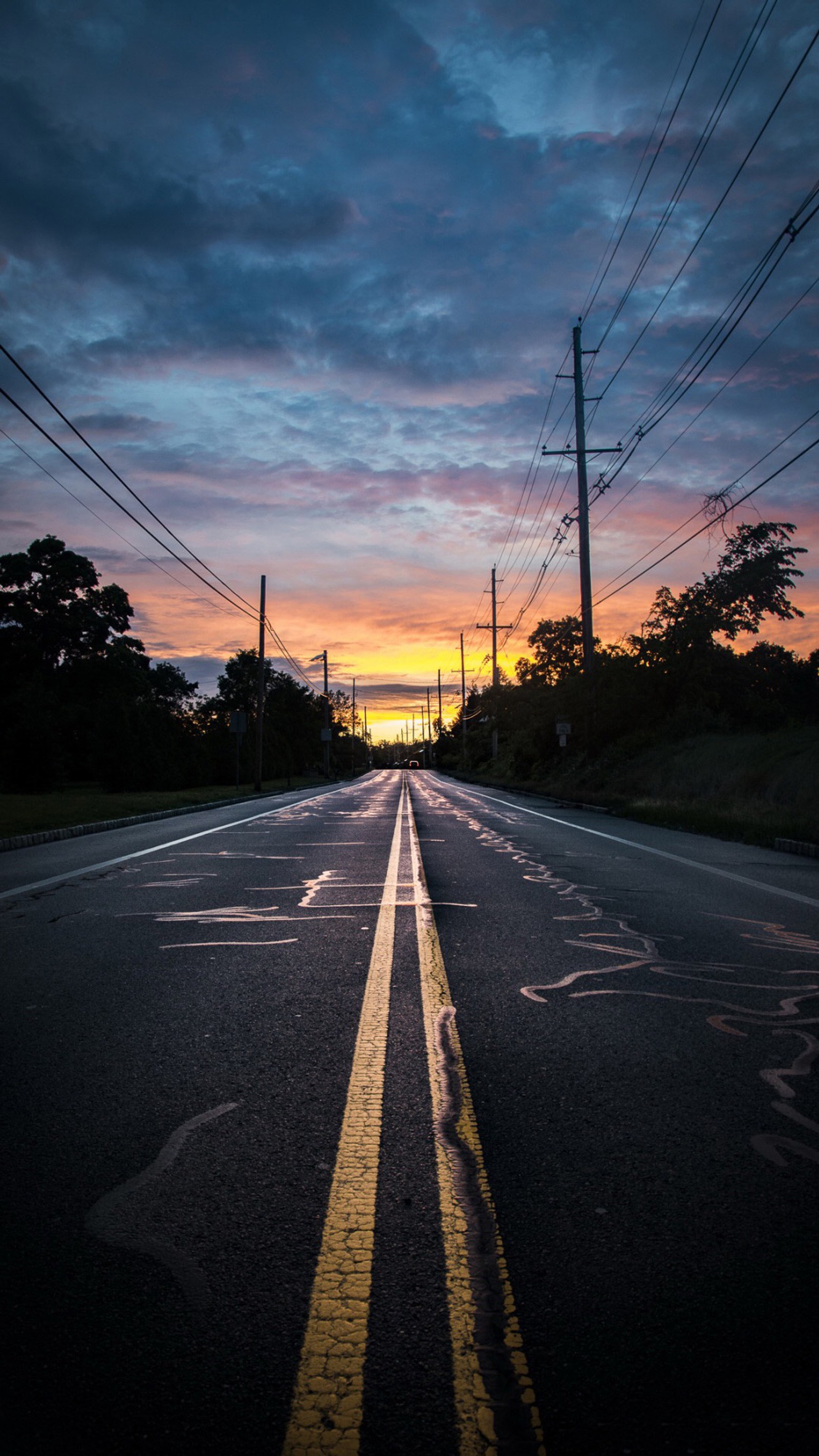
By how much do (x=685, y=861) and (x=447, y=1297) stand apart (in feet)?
36.1

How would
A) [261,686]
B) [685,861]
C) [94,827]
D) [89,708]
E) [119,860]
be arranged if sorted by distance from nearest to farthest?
[119,860] → [685,861] → [94,827] → [261,686] → [89,708]

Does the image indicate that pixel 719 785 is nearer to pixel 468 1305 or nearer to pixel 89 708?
pixel 468 1305

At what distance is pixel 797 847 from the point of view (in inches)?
574

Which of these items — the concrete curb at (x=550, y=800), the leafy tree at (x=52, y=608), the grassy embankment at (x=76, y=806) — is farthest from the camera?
the leafy tree at (x=52, y=608)

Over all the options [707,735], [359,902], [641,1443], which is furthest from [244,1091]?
[707,735]

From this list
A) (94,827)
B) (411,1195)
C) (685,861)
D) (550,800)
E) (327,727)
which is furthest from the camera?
(327,727)

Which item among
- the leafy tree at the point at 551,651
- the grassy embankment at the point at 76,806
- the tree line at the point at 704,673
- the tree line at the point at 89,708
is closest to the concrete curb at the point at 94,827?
the grassy embankment at the point at 76,806

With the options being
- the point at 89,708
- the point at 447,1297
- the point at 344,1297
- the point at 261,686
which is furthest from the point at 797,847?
the point at 89,708

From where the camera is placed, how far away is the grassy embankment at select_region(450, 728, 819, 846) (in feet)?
58.7

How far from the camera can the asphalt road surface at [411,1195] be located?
193cm

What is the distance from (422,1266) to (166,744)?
123 feet

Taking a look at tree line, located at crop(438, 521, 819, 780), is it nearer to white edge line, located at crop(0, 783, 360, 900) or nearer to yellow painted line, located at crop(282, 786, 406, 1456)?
white edge line, located at crop(0, 783, 360, 900)

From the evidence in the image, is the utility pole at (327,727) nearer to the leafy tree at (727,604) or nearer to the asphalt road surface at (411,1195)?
the leafy tree at (727,604)

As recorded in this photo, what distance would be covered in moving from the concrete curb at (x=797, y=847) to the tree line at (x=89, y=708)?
79.7 ft
